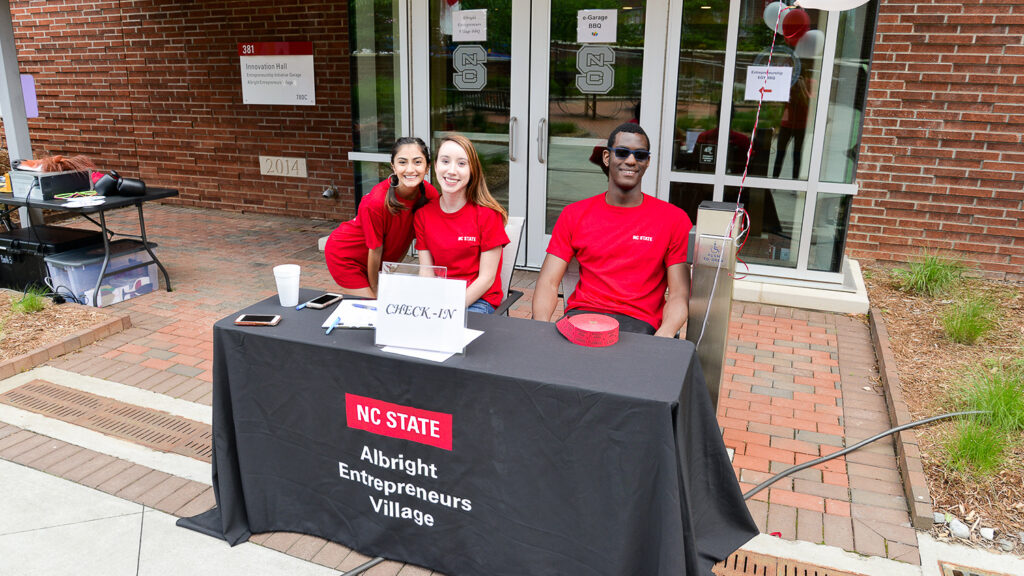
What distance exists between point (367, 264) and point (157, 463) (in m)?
1.33

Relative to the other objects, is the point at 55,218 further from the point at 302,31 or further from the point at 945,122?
the point at 945,122

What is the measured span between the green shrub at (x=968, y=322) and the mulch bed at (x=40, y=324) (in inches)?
208

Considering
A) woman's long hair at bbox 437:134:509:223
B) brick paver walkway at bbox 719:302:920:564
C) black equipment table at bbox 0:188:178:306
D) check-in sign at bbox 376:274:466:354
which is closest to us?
check-in sign at bbox 376:274:466:354

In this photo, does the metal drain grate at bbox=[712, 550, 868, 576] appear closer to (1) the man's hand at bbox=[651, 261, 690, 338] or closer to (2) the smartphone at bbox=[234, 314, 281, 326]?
(1) the man's hand at bbox=[651, 261, 690, 338]

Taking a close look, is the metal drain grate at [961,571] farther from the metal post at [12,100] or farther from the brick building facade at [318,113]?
the metal post at [12,100]

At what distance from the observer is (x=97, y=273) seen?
5199 mm

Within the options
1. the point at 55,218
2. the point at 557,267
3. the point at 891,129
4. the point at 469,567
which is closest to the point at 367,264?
the point at 557,267

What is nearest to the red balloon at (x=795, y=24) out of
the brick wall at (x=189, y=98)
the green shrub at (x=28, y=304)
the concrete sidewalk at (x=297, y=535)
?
the concrete sidewalk at (x=297, y=535)

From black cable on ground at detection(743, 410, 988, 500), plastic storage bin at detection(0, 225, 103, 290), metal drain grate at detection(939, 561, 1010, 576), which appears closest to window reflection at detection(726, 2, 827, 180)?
black cable on ground at detection(743, 410, 988, 500)

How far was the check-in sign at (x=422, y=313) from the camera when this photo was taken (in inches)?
88.0

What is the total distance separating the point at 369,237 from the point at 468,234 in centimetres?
53

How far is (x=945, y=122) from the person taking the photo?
5.46 meters

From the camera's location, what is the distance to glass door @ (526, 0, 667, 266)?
5.32m

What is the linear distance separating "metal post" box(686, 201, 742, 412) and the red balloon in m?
2.70
